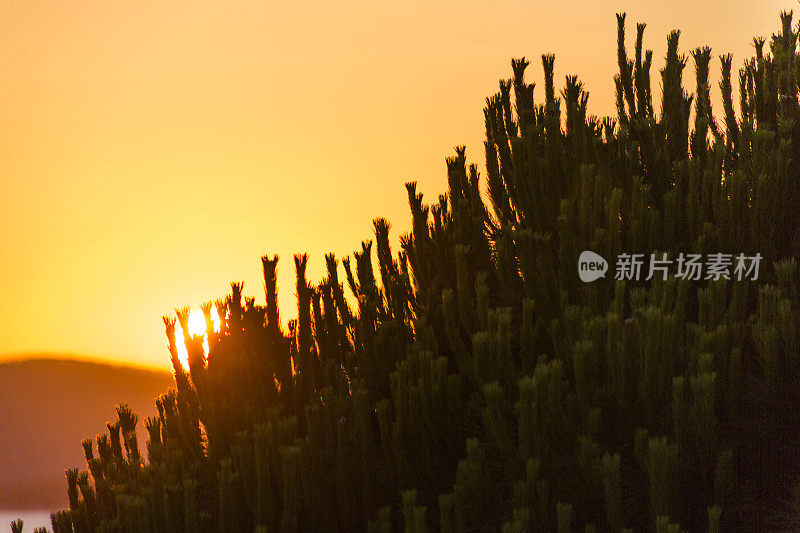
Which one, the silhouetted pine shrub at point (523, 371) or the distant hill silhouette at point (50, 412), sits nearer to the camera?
the silhouetted pine shrub at point (523, 371)

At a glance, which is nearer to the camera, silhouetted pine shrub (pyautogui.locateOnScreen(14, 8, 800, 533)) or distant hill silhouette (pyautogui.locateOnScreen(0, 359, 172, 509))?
silhouetted pine shrub (pyautogui.locateOnScreen(14, 8, 800, 533))

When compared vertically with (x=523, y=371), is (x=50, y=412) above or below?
below

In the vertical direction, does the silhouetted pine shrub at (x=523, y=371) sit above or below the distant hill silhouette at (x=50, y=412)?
above

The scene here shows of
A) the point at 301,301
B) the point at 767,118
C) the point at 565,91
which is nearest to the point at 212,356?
the point at 301,301

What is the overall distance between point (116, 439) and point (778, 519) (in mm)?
3630

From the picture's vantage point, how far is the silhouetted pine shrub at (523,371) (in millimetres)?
3688

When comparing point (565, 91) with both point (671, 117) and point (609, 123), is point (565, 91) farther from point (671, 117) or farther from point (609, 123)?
point (671, 117)

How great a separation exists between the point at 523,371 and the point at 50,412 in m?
16.9

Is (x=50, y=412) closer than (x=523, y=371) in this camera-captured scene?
No

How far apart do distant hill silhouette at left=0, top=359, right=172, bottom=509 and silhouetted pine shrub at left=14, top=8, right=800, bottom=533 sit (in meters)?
10.6

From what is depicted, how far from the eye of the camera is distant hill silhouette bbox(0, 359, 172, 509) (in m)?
14.6

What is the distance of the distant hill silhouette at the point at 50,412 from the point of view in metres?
14.6

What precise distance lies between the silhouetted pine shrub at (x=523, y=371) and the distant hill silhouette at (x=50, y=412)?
1059cm

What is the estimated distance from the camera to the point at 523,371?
4109mm
